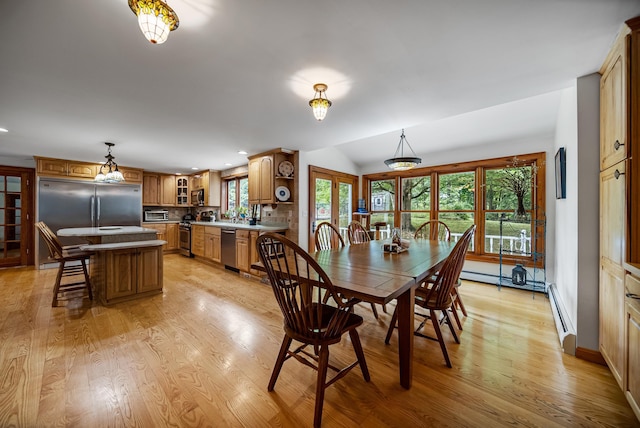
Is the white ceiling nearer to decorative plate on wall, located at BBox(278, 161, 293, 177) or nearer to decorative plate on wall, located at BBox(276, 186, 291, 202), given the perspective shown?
decorative plate on wall, located at BBox(278, 161, 293, 177)

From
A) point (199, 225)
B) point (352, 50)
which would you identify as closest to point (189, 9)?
point (352, 50)

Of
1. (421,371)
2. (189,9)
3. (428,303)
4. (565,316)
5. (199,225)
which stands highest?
(189,9)

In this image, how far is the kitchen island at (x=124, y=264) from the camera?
2980 millimetres

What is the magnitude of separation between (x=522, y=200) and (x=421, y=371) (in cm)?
294

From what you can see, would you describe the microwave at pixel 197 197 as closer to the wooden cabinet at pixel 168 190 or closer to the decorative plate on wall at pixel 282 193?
the wooden cabinet at pixel 168 190

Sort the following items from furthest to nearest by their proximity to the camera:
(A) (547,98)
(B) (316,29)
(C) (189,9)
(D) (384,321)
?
(A) (547,98) → (D) (384,321) → (B) (316,29) → (C) (189,9)

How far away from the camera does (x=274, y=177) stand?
422cm

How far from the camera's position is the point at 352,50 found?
63.3 inches

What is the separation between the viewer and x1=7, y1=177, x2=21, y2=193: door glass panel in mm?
4824

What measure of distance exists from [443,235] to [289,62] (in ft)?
12.5

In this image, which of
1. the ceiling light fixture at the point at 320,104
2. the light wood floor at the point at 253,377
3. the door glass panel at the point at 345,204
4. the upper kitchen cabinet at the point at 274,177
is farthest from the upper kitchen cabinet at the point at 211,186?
the ceiling light fixture at the point at 320,104

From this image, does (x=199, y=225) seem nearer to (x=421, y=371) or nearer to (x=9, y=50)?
(x=9, y=50)

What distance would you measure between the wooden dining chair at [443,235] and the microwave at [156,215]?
6.18 metres

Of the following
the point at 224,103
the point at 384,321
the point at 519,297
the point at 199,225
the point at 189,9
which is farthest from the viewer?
the point at 199,225
